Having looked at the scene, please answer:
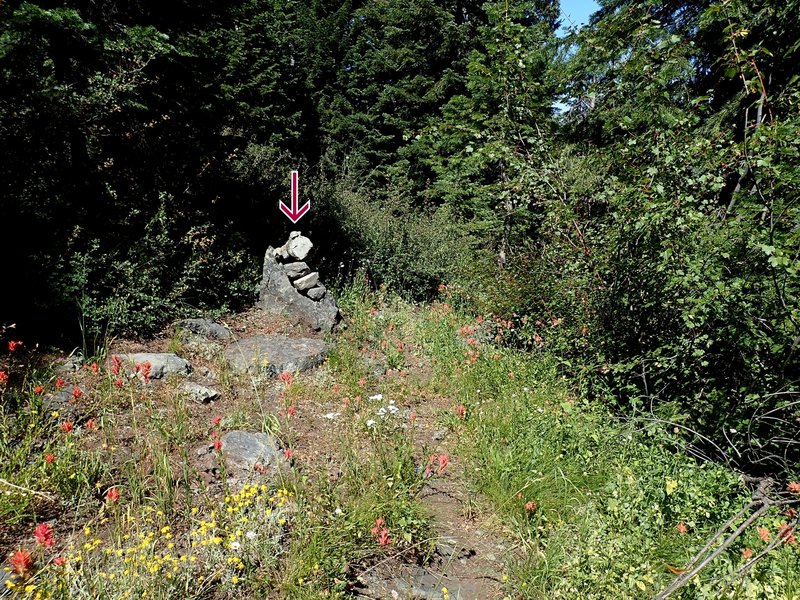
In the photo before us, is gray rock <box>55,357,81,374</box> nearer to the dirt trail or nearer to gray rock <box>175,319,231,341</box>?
gray rock <box>175,319,231,341</box>

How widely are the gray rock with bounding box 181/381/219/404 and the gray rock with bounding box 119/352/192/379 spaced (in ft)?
0.92

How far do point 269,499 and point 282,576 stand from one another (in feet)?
1.40

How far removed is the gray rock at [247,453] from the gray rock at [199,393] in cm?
81

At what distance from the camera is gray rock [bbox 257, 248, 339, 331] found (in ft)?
21.9

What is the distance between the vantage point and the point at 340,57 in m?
22.7

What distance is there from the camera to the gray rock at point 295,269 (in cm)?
693

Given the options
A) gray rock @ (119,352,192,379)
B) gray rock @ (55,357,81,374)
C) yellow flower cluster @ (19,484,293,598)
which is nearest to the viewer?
yellow flower cluster @ (19,484,293,598)

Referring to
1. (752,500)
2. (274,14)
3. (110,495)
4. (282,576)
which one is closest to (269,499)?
(282,576)

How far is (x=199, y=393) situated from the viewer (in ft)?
15.1

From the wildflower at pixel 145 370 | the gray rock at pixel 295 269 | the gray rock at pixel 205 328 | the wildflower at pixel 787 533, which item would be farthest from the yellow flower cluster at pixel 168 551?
the gray rock at pixel 295 269

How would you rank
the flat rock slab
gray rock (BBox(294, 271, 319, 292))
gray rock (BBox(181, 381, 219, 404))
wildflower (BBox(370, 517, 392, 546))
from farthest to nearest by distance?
gray rock (BBox(294, 271, 319, 292)) → the flat rock slab → gray rock (BBox(181, 381, 219, 404)) → wildflower (BBox(370, 517, 392, 546))

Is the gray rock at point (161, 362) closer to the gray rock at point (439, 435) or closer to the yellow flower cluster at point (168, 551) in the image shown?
the yellow flower cluster at point (168, 551)

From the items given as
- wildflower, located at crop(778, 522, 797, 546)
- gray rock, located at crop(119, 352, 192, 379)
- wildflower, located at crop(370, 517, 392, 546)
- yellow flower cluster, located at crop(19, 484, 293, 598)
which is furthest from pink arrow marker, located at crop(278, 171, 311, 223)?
wildflower, located at crop(778, 522, 797, 546)

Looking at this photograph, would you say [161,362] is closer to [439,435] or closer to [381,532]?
[439,435]
